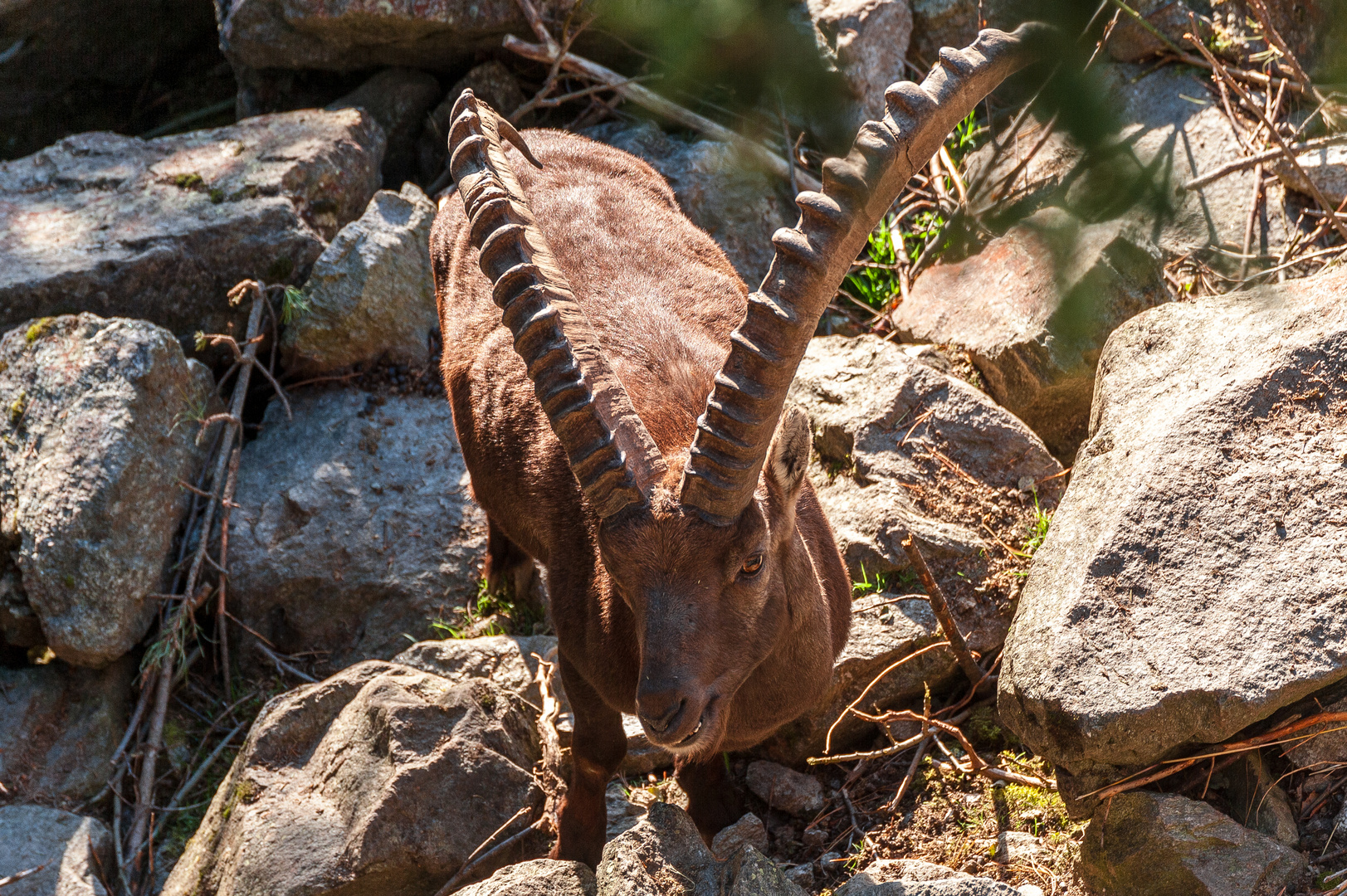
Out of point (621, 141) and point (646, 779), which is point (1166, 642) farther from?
point (621, 141)

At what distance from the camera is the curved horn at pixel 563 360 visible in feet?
12.7

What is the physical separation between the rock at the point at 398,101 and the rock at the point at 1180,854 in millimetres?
7057

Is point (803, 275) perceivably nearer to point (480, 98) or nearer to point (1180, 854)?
point (1180, 854)

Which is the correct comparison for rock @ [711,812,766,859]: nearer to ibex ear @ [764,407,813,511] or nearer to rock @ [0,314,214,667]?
ibex ear @ [764,407,813,511]

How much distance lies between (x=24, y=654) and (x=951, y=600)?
17.2ft

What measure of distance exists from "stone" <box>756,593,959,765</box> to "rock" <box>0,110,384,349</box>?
4.44 m

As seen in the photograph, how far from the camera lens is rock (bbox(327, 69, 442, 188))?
340 inches

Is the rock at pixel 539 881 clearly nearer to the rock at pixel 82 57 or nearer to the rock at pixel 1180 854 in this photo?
the rock at pixel 1180 854

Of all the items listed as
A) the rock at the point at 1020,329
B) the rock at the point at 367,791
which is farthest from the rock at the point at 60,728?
the rock at the point at 1020,329

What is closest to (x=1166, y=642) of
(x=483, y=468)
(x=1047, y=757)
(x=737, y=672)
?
(x=1047, y=757)

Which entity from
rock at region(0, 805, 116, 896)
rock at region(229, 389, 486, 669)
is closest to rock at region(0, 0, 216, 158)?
rock at region(229, 389, 486, 669)

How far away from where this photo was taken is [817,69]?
203cm

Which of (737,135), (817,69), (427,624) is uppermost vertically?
(817,69)

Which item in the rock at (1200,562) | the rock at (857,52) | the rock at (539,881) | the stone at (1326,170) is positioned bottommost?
the rock at (539,881)
